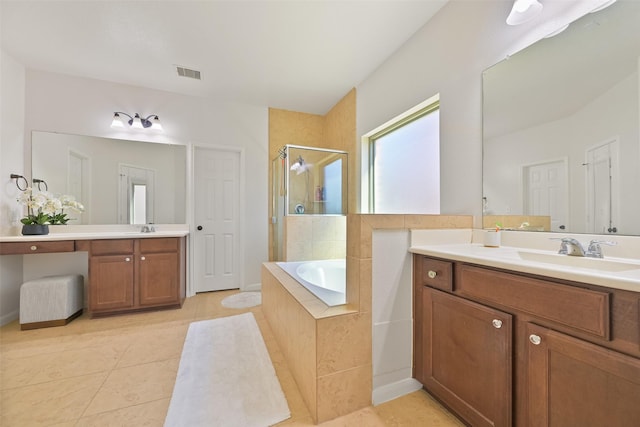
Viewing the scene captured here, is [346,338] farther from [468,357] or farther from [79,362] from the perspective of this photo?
[79,362]

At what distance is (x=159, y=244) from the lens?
2.56 metres

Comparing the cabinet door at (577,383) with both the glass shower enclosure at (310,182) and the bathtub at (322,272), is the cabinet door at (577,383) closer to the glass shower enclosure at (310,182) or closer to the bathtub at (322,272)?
the bathtub at (322,272)

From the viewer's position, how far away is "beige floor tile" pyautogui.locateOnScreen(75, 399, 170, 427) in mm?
1157

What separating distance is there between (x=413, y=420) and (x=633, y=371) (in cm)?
89

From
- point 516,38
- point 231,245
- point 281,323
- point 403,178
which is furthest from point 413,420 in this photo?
point 231,245

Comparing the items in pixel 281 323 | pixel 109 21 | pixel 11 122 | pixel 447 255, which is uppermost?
pixel 109 21

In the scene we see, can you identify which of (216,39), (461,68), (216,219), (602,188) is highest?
(216,39)

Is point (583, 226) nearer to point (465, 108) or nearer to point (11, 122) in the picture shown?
point (465, 108)

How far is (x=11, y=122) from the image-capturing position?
7.80 feet

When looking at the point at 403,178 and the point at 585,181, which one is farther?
the point at 403,178

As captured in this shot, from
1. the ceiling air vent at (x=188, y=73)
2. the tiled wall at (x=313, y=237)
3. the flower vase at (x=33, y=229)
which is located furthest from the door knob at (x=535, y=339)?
the flower vase at (x=33, y=229)

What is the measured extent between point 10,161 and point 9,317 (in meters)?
1.52

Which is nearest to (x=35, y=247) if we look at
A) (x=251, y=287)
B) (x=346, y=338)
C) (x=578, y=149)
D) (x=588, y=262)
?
(x=251, y=287)

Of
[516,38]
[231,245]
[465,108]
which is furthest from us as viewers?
[231,245]
